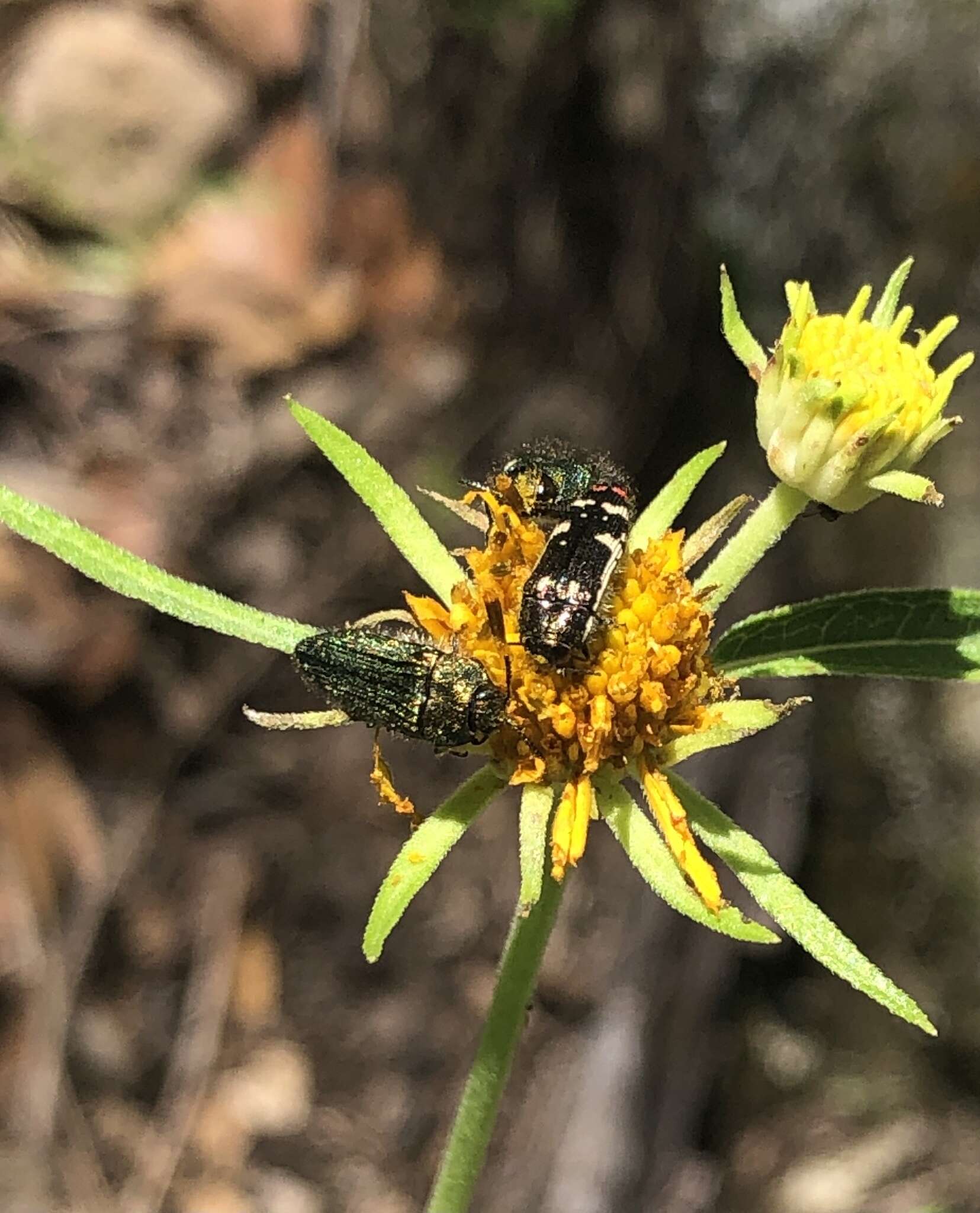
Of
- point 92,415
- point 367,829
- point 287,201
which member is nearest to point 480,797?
point 367,829

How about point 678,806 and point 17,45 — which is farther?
point 17,45

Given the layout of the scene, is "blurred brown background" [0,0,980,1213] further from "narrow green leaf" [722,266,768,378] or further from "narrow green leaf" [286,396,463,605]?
"narrow green leaf" [722,266,768,378]

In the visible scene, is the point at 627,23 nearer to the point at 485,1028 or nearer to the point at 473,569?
the point at 473,569

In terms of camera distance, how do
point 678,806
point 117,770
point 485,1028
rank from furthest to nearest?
point 117,770 → point 485,1028 → point 678,806

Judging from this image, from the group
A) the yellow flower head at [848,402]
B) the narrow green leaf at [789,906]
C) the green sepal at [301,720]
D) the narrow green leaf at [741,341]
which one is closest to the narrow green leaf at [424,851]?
the green sepal at [301,720]

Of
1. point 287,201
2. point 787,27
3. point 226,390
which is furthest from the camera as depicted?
point 787,27

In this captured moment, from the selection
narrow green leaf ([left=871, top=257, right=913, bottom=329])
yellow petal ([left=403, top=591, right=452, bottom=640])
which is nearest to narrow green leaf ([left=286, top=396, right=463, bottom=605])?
yellow petal ([left=403, top=591, right=452, bottom=640])

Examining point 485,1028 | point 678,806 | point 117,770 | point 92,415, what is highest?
point 92,415

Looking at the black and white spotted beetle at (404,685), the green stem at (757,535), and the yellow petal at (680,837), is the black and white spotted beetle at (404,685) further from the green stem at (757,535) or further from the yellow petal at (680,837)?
the green stem at (757,535)
